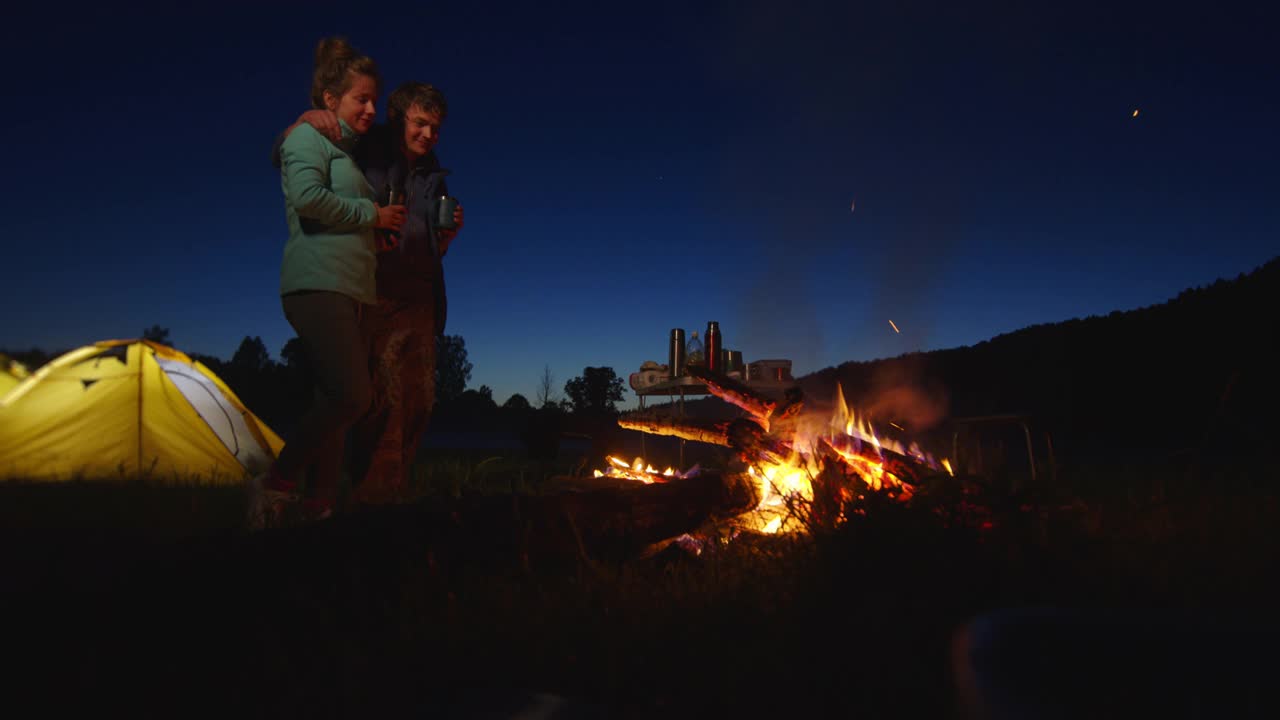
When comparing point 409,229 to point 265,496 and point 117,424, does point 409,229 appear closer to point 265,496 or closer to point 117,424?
point 265,496

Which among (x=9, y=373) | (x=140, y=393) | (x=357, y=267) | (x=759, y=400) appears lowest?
(x=759, y=400)

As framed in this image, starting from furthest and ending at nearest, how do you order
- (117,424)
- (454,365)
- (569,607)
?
(454,365) < (117,424) < (569,607)

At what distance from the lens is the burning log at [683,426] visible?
3.37 meters

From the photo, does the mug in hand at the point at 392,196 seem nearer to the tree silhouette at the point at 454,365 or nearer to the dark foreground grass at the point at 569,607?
the dark foreground grass at the point at 569,607

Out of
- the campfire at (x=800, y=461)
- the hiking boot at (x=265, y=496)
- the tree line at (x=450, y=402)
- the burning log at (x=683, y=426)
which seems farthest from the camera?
the tree line at (x=450, y=402)

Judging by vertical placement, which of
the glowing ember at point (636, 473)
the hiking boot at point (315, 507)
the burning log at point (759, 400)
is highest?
the burning log at point (759, 400)

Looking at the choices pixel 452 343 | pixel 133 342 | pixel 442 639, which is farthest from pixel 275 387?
pixel 442 639

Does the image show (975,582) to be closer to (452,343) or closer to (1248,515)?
(1248,515)

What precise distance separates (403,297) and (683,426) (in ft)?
5.63

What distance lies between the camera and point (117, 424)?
15.6ft

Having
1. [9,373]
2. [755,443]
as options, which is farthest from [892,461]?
[9,373]

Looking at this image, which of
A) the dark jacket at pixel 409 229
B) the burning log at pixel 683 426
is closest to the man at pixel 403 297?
the dark jacket at pixel 409 229

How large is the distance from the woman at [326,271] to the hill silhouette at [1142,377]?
18.7 feet

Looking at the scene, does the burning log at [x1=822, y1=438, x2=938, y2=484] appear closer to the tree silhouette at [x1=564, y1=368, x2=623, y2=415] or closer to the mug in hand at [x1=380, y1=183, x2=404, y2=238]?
the mug in hand at [x1=380, y1=183, x2=404, y2=238]
